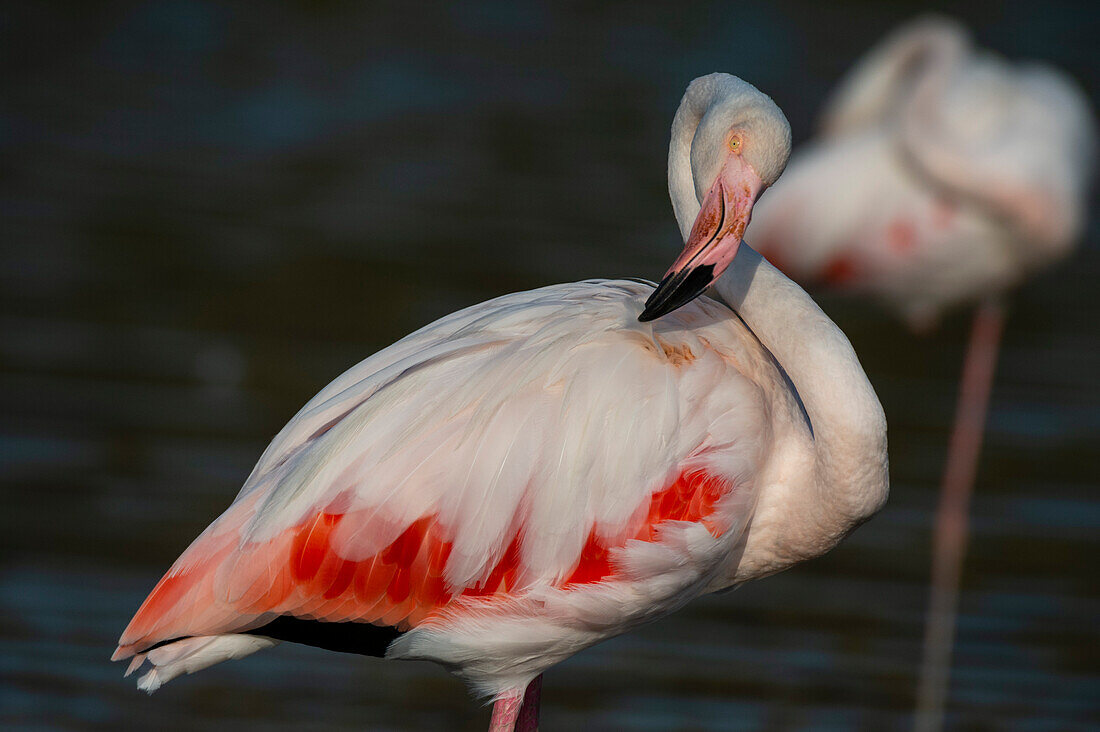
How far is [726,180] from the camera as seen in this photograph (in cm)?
349

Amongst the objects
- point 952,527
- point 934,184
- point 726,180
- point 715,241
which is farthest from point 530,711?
point 934,184

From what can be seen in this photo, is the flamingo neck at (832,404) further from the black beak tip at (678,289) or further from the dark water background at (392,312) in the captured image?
the dark water background at (392,312)

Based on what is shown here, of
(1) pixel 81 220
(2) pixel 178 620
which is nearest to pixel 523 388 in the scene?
(2) pixel 178 620

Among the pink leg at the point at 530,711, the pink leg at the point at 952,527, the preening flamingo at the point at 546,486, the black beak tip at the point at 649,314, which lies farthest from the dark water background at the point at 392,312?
the black beak tip at the point at 649,314

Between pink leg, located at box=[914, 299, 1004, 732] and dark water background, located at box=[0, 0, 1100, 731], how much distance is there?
0.07 m

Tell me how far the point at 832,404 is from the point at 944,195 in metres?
4.11

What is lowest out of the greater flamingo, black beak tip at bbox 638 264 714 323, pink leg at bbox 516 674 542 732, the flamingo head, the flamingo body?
pink leg at bbox 516 674 542 732

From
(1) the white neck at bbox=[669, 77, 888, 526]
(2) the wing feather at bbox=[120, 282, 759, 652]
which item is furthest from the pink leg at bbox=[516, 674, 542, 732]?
(1) the white neck at bbox=[669, 77, 888, 526]

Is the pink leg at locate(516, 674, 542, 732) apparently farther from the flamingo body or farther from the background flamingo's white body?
the background flamingo's white body

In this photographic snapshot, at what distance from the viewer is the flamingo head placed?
136 inches

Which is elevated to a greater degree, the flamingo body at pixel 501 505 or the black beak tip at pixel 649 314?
the black beak tip at pixel 649 314

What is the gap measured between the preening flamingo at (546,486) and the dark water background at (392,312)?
4.08ft

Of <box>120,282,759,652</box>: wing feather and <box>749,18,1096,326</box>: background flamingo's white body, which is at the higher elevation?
<box>749,18,1096,326</box>: background flamingo's white body

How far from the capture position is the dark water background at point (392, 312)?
16.7 feet
